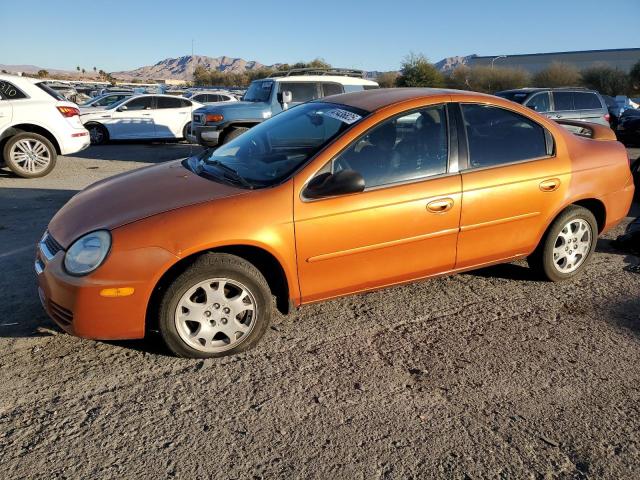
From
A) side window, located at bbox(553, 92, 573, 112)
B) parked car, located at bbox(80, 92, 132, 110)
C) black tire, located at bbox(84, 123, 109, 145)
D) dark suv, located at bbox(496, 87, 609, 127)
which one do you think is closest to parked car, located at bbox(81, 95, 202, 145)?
black tire, located at bbox(84, 123, 109, 145)

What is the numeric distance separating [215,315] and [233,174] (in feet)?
3.34

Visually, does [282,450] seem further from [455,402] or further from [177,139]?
[177,139]

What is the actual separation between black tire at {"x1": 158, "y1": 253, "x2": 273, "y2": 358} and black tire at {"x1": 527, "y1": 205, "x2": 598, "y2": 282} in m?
2.39

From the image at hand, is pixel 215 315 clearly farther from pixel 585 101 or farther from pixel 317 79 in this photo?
pixel 585 101

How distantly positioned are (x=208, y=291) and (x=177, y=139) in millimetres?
13390

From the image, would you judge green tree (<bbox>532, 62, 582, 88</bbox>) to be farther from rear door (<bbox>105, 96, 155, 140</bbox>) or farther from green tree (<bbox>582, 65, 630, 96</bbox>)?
rear door (<bbox>105, 96, 155, 140</bbox>)

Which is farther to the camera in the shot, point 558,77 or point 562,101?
point 558,77

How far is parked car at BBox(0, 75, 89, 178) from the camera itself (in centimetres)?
859

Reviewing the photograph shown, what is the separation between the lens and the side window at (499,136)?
3855 mm

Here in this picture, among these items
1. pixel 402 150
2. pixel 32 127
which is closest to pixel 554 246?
pixel 402 150

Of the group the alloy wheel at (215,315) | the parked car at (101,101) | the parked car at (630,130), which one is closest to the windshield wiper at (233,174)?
the alloy wheel at (215,315)

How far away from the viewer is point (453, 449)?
2453mm

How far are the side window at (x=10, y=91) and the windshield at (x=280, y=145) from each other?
20.3 feet

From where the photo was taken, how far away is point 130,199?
3.31m
